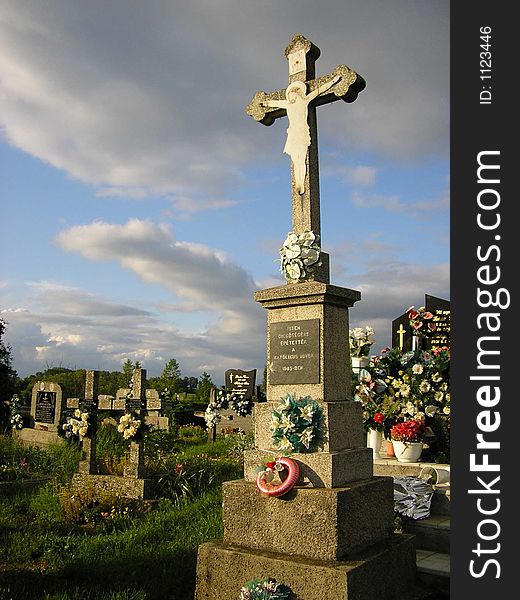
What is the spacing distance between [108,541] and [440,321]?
6377mm

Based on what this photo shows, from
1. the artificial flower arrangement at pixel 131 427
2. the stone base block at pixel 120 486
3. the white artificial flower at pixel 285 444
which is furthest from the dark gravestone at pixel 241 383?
the white artificial flower at pixel 285 444

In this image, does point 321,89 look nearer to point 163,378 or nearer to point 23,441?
point 23,441

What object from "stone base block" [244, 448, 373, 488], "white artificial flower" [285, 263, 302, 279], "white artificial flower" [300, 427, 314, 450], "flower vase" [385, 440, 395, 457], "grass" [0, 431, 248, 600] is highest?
"white artificial flower" [285, 263, 302, 279]

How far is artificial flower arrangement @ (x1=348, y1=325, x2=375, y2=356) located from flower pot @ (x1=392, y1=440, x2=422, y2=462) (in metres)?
1.55

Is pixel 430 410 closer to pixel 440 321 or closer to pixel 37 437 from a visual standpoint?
pixel 440 321

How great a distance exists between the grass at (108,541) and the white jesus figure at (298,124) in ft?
11.6

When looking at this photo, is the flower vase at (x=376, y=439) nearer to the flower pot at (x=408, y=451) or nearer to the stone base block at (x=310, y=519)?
the flower pot at (x=408, y=451)

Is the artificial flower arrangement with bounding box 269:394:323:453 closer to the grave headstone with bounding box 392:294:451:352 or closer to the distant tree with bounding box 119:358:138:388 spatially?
the grave headstone with bounding box 392:294:451:352

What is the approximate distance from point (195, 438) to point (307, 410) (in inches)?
406

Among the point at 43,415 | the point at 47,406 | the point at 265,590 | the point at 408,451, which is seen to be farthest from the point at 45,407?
the point at 265,590

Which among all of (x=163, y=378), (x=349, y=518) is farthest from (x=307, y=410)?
(x=163, y=378)

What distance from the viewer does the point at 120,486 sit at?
848 centimetres

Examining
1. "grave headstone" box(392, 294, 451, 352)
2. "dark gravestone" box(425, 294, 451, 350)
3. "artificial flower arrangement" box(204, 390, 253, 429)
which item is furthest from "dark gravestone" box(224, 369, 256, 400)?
"dark gravestone" box(425, 294, 451, 350)

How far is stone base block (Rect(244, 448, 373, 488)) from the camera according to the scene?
16.4 feet
